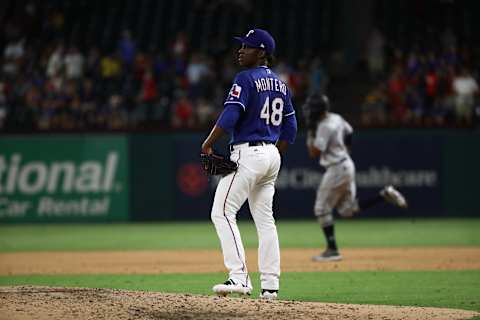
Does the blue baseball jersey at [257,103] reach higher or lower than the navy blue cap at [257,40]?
lower

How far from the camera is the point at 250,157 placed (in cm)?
827

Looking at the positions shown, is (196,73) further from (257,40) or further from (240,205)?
(240,205)

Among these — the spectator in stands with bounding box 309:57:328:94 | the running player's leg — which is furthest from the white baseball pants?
the spectator in stands with bounding box 309:57:328:94

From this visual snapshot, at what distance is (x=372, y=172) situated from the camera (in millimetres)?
21156

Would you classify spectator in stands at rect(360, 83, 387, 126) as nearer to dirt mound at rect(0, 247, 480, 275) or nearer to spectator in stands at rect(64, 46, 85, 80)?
spectator in stands at rect(64, 46, 85, 80)

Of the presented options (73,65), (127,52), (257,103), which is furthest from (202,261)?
(127,52)

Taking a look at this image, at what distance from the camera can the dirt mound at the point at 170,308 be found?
23.2ft

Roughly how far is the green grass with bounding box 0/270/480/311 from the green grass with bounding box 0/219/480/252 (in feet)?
14.7

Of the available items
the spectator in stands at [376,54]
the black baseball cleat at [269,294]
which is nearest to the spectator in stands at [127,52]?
the spectator in stands at [376,54]

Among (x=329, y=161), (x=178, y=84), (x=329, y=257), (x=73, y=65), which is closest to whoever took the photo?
(x=329, y=257)

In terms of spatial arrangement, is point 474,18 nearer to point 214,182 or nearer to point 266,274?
point 214,182

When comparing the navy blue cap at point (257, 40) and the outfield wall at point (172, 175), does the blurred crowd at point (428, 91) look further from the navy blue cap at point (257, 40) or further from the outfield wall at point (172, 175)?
the navy blue cap at point (257, 40)

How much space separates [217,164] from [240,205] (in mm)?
402

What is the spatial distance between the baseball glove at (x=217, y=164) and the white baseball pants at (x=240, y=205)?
5cm
